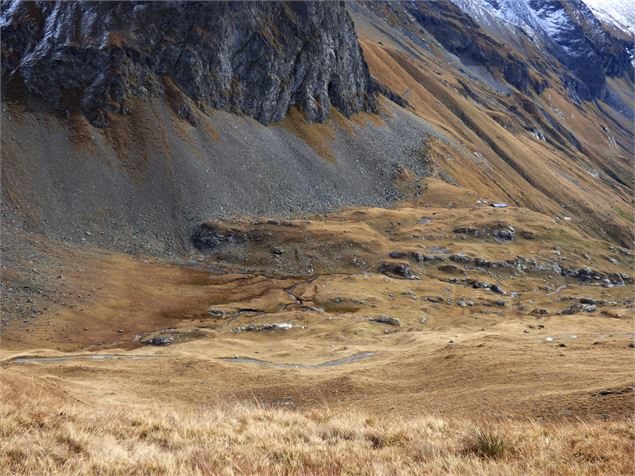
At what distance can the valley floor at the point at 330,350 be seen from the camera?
444 inches

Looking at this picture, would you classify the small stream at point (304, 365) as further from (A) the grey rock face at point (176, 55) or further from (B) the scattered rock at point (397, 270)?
(A) the grey rock face at point (176, 55)

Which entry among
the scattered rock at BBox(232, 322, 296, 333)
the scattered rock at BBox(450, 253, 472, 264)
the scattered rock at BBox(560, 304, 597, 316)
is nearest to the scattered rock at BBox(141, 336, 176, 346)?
the scattered rock at BBox(232, 322, 296, 333)

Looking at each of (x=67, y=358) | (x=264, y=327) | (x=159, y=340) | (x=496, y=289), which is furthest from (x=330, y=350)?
(x=496, y=289)

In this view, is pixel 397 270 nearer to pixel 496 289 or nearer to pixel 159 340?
pixel 496 289

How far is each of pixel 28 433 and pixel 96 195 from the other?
193 feet

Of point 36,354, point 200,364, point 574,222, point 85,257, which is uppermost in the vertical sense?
point 574,222

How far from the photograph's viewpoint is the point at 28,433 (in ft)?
37.4

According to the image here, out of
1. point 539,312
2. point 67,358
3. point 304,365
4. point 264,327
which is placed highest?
point 539,312

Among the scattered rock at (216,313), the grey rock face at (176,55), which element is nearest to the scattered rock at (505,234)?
the grey rock face at (176,55)

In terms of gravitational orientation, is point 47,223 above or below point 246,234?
below

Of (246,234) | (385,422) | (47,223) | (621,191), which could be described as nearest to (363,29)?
(621,191)

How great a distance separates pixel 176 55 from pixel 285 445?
80318mm

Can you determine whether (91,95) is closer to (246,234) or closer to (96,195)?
(96,195)

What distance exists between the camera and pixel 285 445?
39.0 ft
